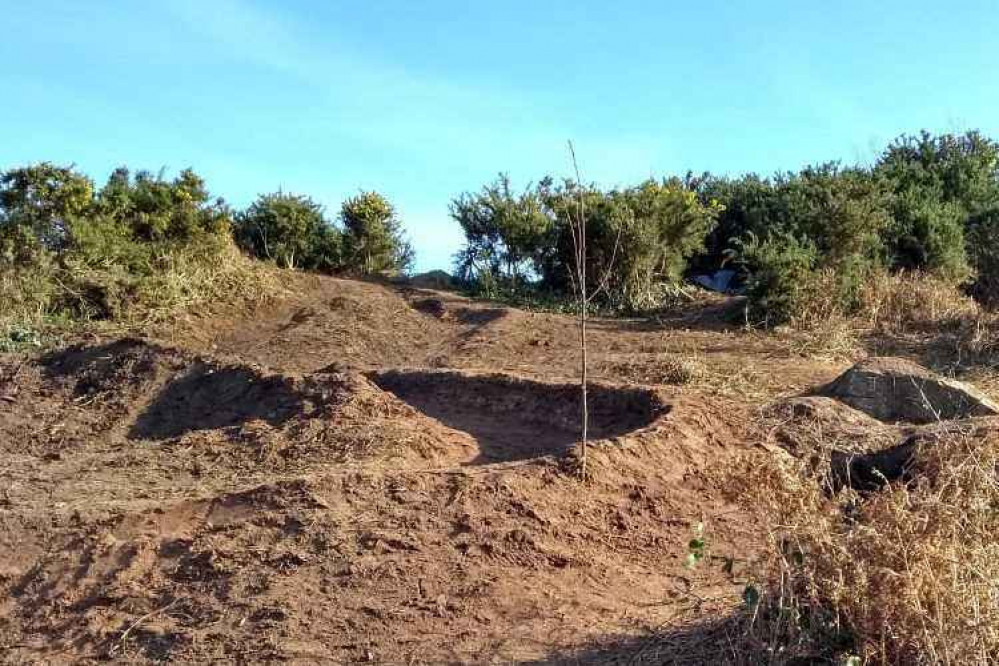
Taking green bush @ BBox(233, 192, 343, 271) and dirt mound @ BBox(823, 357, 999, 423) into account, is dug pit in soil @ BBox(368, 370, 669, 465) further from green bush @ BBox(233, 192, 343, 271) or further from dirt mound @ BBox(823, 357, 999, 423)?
green bush @ BBox(233, 192, 343, 271)

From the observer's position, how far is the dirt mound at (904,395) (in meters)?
8.07

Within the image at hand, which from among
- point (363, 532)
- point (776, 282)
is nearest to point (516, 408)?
point (363, 532)

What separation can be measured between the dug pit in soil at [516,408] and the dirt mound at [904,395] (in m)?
1.84

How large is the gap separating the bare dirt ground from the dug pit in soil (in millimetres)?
22

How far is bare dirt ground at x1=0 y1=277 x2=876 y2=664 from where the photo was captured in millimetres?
4746

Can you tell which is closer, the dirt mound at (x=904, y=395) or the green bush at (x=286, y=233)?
the dirt mound at (x=904, y=395)

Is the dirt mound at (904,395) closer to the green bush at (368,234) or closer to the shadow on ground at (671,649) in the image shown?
the shadow on ground at (671,649)

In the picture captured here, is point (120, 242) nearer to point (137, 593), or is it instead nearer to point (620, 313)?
point (620, 313)

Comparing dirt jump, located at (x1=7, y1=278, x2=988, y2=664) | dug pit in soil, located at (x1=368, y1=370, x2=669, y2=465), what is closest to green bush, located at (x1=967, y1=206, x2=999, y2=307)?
dirt jump, located at (x1=7, y1=278, x2=988, y2=664)

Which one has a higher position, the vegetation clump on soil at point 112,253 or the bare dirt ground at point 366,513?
the vegetation clump on soil at point 112,253

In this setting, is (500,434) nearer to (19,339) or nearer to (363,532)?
(363,532)

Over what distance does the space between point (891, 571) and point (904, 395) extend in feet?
17.2

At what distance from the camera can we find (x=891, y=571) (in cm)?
341

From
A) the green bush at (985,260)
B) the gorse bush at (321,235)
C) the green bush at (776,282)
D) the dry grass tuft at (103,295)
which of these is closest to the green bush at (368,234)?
the gorse bush at (321,235)
